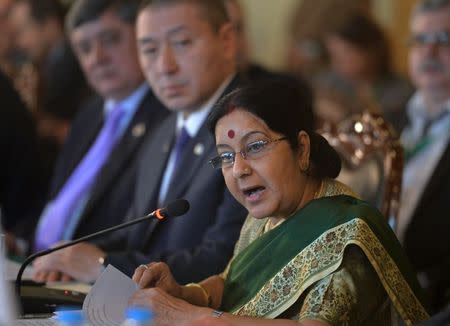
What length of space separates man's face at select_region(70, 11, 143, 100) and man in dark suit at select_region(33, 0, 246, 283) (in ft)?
1.97

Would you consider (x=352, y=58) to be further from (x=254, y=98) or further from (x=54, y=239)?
(x=254, y=98)

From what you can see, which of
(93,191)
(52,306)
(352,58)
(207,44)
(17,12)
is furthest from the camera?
(17,12)

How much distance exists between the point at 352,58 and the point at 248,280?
3.08m

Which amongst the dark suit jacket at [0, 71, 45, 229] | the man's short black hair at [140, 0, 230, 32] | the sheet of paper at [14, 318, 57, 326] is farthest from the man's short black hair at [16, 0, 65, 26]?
the sheet of paper at [14, 318, 57, 326]

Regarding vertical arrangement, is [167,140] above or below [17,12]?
above

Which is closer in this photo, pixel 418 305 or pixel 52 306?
pixel 418 305

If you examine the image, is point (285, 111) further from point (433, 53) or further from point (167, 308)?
point (433, 53)

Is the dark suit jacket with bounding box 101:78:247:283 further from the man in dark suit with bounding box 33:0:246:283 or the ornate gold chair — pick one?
the ornate gold chair

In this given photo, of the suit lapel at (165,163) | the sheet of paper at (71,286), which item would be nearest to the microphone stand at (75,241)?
the sheet of paper at (71,286)

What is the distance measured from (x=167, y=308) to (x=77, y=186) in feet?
5.55

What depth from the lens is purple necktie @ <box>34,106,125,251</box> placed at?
149 inches

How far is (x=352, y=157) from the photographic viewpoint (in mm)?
3406

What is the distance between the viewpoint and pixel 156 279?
7.72 feet

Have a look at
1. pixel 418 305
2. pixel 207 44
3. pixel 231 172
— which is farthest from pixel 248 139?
pixel 207 44
